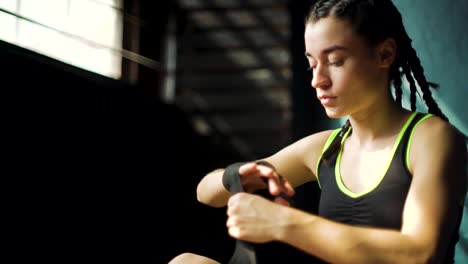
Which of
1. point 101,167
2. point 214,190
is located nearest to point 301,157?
point 214,190

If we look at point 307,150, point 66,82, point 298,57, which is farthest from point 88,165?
point 307,150

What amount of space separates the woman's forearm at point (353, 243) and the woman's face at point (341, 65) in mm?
305

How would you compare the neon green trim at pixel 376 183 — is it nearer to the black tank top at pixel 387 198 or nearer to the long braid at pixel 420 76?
the black tank top at pixel 387 198

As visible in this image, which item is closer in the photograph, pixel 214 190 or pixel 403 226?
pixel 403 226

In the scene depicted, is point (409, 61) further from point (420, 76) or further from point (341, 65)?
point (341, 65)

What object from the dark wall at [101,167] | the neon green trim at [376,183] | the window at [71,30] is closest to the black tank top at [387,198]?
the neon green trim at [376,183]

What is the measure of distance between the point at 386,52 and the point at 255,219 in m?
0.48

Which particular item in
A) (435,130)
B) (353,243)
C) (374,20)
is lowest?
(353,243)

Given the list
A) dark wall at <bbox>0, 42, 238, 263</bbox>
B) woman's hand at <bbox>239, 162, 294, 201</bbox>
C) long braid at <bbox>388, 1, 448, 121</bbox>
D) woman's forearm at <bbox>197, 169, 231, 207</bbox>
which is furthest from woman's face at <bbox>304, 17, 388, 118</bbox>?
dark wall at <bbox>0, 42, 238, 263</bbox>

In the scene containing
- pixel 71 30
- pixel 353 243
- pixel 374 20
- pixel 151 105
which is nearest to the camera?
pixel 353 243

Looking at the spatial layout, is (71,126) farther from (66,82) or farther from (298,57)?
(298,57)

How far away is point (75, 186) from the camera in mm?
2715

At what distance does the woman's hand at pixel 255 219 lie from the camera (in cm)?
107

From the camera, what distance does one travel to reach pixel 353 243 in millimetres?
1030
